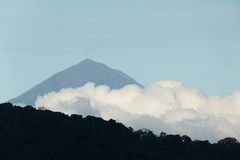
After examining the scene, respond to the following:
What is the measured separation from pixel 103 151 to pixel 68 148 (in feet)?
26.4

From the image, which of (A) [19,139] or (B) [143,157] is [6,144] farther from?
(B) [143,157]

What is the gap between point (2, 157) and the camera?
7397 inches

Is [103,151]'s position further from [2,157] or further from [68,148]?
[2,157]

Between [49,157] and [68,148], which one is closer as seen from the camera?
[49,157]

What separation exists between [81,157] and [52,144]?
7959 millimetres

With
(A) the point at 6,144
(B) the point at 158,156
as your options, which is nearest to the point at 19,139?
(A) the point at 6,144

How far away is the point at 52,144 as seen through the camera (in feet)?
647

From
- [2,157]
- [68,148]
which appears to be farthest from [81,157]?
[2,157]

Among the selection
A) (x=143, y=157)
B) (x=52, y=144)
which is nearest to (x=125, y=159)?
(x=143, y=157)

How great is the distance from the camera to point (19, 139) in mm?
199625

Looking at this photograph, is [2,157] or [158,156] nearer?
[2,157]

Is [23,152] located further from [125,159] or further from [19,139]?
[125,159]

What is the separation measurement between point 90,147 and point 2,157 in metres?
22.1

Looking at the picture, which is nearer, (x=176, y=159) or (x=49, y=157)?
(x=49, y=157)
